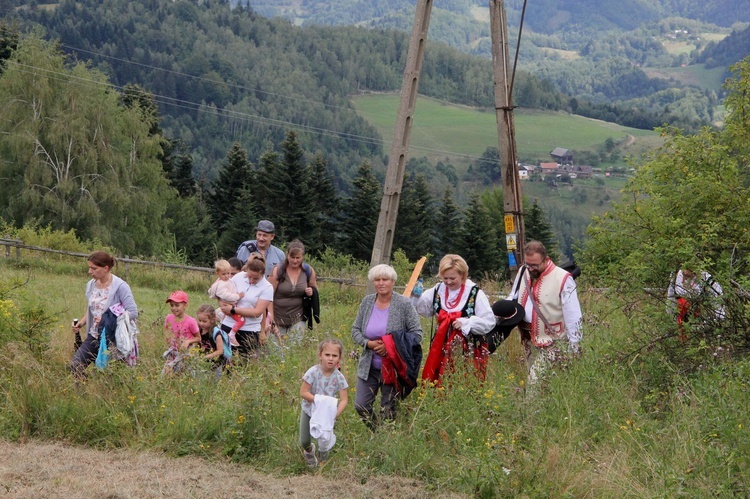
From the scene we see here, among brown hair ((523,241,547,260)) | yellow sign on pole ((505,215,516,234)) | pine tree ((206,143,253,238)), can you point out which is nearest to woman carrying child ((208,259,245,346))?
brown hair ((523,241,547,260))

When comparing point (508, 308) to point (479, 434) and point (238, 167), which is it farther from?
point (238, 167)

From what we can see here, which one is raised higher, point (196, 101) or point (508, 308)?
point (508, 308)

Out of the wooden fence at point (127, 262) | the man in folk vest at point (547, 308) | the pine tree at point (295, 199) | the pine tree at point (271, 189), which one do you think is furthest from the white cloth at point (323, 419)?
the pine tree at point (295, 199)

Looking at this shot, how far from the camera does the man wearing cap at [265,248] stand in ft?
35.2

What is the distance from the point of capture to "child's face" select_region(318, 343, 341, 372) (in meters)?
7.08

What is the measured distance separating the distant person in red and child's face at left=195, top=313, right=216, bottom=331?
4064 mm

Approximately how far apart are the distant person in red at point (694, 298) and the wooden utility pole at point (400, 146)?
14.8 ft

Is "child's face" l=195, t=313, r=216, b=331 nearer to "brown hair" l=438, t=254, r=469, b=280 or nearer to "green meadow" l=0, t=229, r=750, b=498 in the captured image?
"green meadow" l=0, t=229, r=750, b=498

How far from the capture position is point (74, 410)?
8242mm

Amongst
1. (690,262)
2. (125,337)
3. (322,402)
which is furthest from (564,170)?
(322,402)

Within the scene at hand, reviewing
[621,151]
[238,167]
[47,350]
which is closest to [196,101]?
[621,151]

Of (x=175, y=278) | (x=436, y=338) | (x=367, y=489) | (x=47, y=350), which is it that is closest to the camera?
(x=367, y=489)

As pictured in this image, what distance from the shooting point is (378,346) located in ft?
24.3

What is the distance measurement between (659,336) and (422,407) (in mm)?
2199
